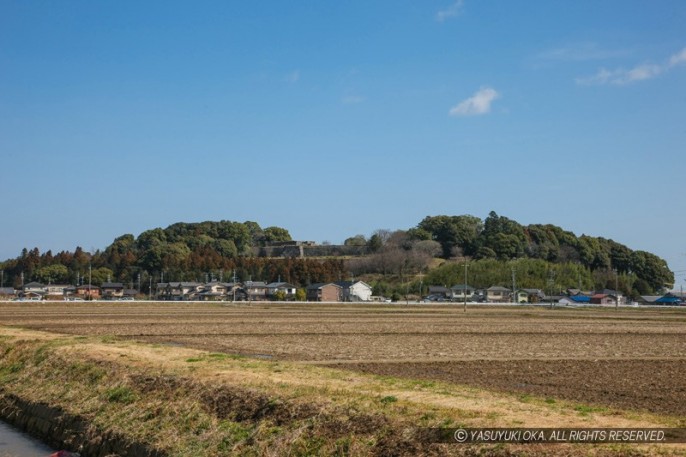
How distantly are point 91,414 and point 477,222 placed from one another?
176176mm

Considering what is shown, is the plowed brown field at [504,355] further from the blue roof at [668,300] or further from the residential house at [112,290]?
the residential house at [112,290]

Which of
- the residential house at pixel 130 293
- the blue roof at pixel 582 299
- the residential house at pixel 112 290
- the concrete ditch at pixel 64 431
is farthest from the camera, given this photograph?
the residential house at pixel 112 290

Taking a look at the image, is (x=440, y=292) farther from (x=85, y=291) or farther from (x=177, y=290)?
(x=85, y=291)

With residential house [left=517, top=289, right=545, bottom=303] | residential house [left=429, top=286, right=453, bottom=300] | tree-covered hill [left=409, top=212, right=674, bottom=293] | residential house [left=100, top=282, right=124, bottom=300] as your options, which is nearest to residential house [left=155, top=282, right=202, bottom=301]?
residential house [left=100, top=282, right=124, bottom=300]

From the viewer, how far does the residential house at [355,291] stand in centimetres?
13238

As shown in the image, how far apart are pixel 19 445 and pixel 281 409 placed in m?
5.79

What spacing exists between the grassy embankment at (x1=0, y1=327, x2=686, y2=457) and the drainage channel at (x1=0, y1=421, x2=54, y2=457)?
0.87 m

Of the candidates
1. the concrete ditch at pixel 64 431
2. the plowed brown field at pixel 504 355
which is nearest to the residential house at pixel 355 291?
the plowed brown field at pixel 504 355

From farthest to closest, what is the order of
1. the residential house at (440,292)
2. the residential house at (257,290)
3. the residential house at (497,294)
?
the residential house at (257,290), the residential house at (440,292), the residential house at (497,294)

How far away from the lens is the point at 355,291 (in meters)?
133

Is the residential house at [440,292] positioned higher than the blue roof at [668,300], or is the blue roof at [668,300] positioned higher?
the residential house at [440,292]

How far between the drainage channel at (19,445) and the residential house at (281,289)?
117984 mm

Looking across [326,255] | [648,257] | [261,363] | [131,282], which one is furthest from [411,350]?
[326,255]

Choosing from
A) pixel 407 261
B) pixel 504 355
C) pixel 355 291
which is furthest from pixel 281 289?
pixel 504 355
